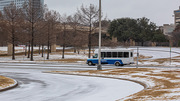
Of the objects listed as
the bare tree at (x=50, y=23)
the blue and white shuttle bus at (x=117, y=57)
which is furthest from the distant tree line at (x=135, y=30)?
the blue and white shuttle bus at (x=117, y=57)

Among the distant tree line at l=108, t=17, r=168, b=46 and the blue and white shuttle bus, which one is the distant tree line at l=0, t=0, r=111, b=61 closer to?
the blue and white shuttle bus

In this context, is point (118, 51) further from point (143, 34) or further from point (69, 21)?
point (143, 34)

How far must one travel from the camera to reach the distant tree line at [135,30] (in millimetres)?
110188

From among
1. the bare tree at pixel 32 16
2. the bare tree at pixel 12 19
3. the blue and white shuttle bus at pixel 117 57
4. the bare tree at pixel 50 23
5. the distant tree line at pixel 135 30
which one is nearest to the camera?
the blue and white shuttle bus at pixel 117 57

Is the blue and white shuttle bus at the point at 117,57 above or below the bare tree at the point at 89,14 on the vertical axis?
below

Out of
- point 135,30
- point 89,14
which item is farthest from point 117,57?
point 135,30

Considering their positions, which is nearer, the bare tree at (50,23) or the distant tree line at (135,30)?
the bare tree at (50,23)

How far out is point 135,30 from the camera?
372 feet

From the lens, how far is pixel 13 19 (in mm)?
62906

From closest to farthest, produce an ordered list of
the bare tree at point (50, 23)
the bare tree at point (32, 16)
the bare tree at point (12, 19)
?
1. the bare tree at point (32, 16)
2. the bare tree at point (12, 19)
3. the bare tree at point (50, 23)

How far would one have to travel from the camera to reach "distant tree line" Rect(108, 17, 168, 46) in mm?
110188

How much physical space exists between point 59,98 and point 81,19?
45.6 metres

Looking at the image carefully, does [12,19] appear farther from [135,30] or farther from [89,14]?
[135,30]

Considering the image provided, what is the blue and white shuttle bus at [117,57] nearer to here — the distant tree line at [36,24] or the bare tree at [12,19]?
the distant tree line at [36,24]
